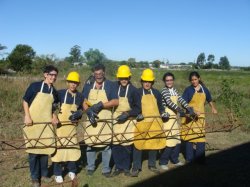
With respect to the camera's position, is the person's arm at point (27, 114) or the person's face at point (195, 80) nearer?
the person's arm at point (27, 114)

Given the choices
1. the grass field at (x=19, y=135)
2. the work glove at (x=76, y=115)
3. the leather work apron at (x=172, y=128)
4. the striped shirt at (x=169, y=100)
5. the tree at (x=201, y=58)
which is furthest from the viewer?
the tree at (x=201, y=58)

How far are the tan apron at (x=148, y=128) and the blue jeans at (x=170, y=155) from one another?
52 cm

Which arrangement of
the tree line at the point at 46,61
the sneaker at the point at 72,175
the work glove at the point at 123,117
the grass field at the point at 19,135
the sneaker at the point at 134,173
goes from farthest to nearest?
the tree line at the point at 46,61 < the sneaker at the point at 134,173 < the grass field at the point at 19,135 < the sneaker at the point at 72,175 < the work glove at the point at 123,117


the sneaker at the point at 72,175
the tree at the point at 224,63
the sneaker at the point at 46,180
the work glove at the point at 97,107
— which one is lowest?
the sneaker at the point at 46,180

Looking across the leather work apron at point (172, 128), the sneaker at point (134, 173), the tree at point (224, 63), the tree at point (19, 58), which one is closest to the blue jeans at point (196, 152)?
the leather work apron at point (172, 128)

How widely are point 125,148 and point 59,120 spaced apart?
145 centimetres

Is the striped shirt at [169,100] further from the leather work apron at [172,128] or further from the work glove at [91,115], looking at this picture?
the work glove at [91,115]

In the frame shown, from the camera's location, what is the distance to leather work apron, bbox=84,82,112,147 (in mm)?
5785

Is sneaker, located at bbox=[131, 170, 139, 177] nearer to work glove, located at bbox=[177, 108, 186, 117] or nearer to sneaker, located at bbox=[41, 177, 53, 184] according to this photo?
work glove, located at bbox=[177, 108, 186, 117]

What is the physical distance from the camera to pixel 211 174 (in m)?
6.54

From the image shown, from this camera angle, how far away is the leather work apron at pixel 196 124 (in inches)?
265

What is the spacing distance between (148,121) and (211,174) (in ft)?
6.16

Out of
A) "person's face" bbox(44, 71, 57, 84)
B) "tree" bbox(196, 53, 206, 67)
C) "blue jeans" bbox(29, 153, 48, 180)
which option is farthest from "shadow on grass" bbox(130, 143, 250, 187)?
"tree" bbox(196, 53, 206, 67)

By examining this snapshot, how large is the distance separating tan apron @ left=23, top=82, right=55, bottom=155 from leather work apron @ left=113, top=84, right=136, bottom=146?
1243 millimetres
